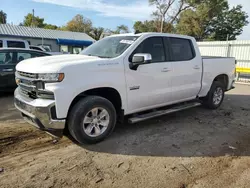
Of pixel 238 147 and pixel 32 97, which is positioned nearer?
pixel 32 97

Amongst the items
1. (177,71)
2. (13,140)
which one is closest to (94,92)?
(13,140)

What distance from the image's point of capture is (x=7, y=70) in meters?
7.28

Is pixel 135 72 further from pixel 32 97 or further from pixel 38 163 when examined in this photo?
pixel 38 163

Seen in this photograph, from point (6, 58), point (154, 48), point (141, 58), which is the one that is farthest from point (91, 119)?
point (6, 58)

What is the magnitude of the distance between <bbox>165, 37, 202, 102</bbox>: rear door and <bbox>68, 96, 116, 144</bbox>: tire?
1782 millimetres

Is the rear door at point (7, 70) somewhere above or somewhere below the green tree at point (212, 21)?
below

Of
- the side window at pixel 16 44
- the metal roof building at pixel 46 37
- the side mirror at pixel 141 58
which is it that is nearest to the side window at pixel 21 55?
the side window at pixel 16 44

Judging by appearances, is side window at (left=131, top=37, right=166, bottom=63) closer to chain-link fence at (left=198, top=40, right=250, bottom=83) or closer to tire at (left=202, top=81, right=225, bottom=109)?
tire at (left=202, top=81, right=225, bottom=109)

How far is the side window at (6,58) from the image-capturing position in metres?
7.30

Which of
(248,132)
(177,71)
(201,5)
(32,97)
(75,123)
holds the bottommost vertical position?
(248,132)

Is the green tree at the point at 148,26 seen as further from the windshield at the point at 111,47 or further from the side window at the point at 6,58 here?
the windshield at the point at 111,47

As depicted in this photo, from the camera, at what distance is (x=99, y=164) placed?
3416 millimetres

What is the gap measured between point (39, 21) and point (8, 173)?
66.1m

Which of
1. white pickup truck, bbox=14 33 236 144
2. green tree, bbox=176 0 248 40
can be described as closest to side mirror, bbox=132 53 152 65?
white pickup truck, bbox=14 33 236 144
